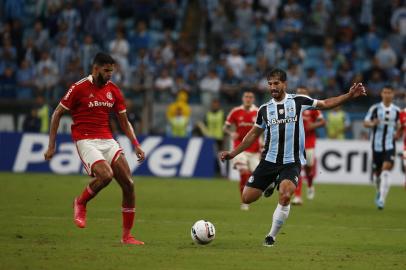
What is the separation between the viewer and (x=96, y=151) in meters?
12.1

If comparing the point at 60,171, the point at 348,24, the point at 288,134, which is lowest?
the point at 60,171

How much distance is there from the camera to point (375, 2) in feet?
102

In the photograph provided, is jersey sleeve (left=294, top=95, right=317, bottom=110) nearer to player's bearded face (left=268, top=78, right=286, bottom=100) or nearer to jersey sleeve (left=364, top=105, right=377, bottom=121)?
player's bearded face (left=268, top=78, right=286, bottom=100)

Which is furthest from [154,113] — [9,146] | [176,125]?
[9,146]

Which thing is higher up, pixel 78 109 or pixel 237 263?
pixel 78 109

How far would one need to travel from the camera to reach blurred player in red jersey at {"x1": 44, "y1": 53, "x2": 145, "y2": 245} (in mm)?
11938

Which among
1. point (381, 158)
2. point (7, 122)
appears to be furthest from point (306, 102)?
point (7, 122)

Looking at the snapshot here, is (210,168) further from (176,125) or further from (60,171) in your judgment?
(60,171)

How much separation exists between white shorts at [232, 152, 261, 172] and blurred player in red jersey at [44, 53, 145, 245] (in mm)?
6604

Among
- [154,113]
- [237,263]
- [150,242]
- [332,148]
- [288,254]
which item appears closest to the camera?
[237,263]

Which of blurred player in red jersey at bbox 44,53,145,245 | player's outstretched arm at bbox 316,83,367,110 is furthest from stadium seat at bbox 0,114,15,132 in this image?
player's outstretched arm at bbox 316,83,367,110

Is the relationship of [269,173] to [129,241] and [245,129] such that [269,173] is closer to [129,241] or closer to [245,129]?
[129,241]

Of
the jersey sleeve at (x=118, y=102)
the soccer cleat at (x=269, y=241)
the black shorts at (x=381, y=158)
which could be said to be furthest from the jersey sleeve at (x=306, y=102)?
the black shorts at (x=381, y=158)

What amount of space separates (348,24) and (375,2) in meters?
1.62
